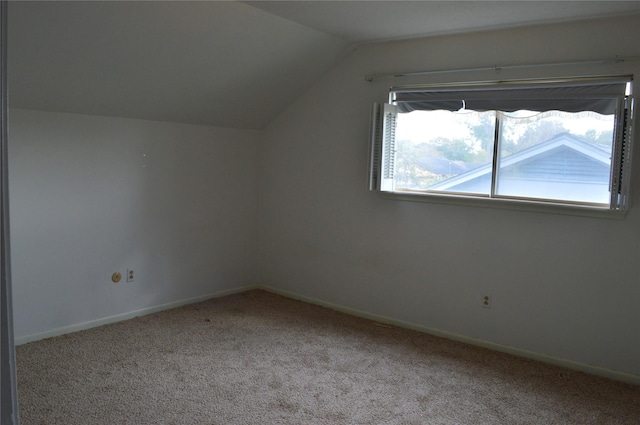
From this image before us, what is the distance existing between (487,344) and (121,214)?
292 centimetres

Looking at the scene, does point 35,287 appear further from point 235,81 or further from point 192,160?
point 235,81

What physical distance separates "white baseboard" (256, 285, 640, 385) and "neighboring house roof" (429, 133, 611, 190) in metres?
1.21

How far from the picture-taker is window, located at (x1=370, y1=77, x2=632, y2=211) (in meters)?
3.61

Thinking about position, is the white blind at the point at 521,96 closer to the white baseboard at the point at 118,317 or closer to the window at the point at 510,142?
the window at the point at 510,142

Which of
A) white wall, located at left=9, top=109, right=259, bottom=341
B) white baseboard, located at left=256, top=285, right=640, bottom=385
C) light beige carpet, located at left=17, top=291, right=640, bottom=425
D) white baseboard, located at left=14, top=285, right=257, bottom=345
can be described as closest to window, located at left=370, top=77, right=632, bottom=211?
white baseboard, located at left=256, top=285, right=640, bottom=385

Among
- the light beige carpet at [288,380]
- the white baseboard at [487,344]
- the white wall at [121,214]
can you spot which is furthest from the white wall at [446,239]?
the white wall at [121,214]

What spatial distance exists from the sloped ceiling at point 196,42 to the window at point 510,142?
47 cm

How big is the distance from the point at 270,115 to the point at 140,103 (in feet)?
4.35

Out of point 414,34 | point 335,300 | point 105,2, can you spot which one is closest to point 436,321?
point 335,300

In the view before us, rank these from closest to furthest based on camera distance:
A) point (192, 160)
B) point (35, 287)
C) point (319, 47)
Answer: point (35, 287) < point (319, 47) < point (192, 160)

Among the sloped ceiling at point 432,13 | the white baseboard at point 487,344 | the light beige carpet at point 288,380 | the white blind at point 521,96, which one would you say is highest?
the sloped ceiling at point 432,13

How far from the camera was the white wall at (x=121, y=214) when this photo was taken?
3.85m

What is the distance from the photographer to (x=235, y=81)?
14.8 ft

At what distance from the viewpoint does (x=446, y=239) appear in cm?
431
